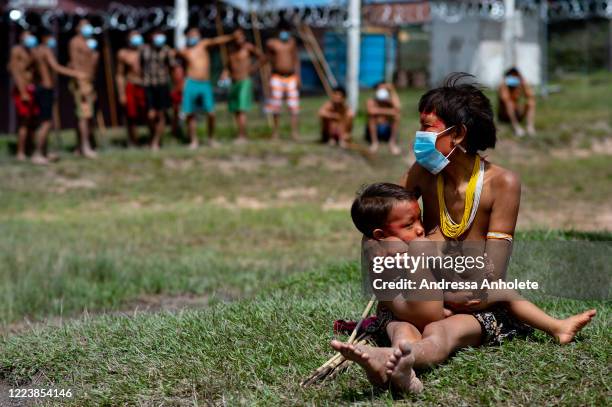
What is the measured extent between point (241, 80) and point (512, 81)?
487cm

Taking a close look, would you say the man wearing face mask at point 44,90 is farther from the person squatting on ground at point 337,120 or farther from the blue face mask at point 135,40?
the person squatting on ground at point 337,120

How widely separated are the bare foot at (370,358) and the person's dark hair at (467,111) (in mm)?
1080

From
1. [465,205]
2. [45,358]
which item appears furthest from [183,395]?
Result: [465,205]

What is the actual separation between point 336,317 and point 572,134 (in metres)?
12.4

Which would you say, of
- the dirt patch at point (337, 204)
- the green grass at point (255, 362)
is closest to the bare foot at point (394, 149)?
the dirt patch at point (337, 204)

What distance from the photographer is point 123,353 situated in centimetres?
416

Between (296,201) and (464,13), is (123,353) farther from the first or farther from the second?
(464,13)

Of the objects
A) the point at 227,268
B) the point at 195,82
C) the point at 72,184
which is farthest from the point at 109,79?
the point at 227,268

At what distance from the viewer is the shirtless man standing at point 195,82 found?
1434 centimetres

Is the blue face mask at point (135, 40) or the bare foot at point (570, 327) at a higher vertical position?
the blue face mask at point (135, 40)

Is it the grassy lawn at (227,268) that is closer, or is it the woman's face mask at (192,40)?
the grassy lawn at (227,268)

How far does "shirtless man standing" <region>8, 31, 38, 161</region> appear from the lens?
509 inches

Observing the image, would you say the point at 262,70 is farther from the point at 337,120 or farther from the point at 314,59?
the point at 337,120

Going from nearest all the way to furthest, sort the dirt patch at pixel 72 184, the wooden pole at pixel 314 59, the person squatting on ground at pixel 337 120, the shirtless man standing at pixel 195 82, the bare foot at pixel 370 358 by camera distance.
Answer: the bare foot at pixel 370 358
the dirt patch at pixel 72 184
the shirtless man standing at pixel 195 82
the person squatting on ground at pixel 337 120
the wooden pole at pixel 314 59
